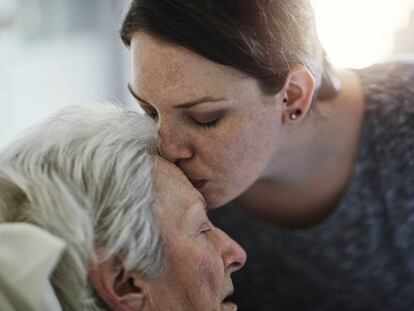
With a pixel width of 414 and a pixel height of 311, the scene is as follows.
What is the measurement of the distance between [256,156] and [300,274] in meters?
0.47

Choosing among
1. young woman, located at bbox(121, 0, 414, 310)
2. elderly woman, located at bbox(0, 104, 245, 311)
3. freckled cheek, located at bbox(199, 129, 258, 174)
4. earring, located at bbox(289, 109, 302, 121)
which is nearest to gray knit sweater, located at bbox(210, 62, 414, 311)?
young woman, located at bbox(121, 0, 414, 310)

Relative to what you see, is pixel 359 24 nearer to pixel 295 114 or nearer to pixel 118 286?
pixel 295 114

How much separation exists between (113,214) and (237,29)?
0.35 metres

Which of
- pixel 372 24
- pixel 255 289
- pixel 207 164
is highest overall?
pixel 372 24

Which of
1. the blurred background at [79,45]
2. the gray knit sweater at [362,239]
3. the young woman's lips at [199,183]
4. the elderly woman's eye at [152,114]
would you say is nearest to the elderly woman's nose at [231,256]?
the young woman's lips at [199,183]

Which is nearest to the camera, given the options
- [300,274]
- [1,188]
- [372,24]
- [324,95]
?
[1,188]

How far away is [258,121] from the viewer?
1060mm

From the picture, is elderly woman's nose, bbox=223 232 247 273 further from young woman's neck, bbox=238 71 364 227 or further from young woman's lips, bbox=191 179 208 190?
young woman's neck, bbox=238 71 364 227

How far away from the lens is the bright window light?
6.30ft

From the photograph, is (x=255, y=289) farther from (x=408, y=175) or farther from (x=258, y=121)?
(x=258, y=121)

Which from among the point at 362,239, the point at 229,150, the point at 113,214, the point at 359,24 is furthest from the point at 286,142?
the point at 359,24

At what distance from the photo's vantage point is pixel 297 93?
1114 mm

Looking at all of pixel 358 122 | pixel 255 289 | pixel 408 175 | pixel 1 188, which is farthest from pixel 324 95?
pixel 1 188

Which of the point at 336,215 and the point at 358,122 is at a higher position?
the point at 358,122
